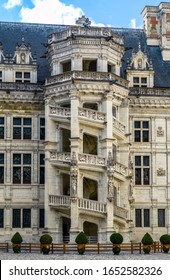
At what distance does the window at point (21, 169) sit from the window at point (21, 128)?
1.36m

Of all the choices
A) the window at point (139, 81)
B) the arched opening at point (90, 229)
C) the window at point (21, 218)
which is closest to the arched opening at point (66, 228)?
the arched opening at point (90, 229)

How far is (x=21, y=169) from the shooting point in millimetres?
45375

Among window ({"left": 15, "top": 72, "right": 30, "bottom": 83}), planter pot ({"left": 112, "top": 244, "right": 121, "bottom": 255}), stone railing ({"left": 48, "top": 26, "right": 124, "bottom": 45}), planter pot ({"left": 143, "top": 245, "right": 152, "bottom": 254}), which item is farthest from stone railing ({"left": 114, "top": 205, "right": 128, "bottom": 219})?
window ({"left": 15, "top": 72, "right": 30, "bottom": 83})

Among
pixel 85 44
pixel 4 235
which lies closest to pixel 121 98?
pixel 85 44

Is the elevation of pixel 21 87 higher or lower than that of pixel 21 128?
higher

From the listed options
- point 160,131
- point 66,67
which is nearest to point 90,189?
point 160,131

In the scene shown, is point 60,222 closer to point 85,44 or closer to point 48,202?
point 48,202

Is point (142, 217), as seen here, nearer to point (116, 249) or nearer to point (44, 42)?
point (116, 249)

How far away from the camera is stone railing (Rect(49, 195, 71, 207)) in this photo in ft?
137

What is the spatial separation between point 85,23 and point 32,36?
21.7ft

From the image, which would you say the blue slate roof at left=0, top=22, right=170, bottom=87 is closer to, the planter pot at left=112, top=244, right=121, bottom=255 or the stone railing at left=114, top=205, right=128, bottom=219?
the stone railing at left=114, top=205, right=128, bottom=219

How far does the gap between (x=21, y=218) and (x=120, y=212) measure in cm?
707

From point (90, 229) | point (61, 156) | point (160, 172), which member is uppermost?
point (61, 156)

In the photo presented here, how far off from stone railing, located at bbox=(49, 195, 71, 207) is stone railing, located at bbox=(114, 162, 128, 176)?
388 centimetres
